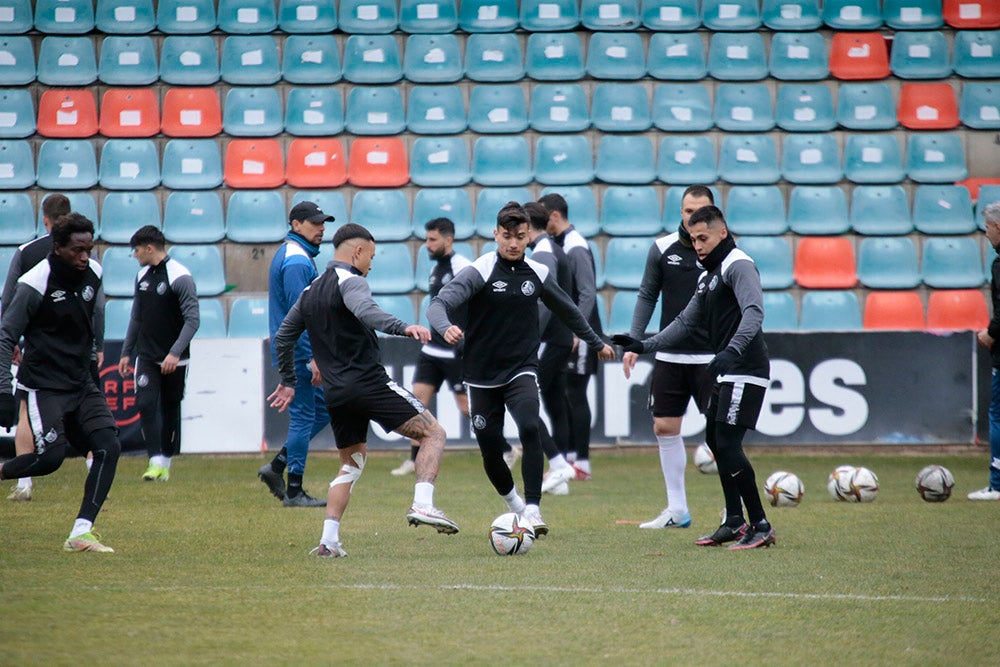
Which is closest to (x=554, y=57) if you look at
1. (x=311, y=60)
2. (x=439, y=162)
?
(x=439, y=162)

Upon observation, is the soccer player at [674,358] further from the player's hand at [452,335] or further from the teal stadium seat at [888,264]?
the teal stadium seat at [888,264]

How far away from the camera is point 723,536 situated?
25.3ft

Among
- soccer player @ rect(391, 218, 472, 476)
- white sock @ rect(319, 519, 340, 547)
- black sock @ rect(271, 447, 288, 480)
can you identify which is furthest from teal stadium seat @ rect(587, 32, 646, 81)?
white sock @ rect(319, 519, 340, 547)

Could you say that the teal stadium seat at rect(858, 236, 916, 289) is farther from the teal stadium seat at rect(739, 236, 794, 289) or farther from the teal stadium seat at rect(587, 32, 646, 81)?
the teal stadium seat at rect(587, 32, 646, 81)

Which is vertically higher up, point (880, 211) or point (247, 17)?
point (247, 17)

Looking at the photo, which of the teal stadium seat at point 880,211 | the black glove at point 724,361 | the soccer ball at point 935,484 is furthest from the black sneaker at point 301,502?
the teal stadium seat at point 880,211

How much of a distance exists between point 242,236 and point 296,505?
6.02 metres

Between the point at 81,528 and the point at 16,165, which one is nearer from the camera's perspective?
the point at 81,528

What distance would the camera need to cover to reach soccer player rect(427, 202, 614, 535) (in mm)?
7719

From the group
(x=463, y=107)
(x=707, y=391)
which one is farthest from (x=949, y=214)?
(x=707, y=391)

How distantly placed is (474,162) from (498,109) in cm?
82

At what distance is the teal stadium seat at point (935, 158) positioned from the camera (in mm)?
15641

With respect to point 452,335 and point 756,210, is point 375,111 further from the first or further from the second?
point 452,335

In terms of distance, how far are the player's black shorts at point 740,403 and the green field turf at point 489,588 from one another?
78cm
